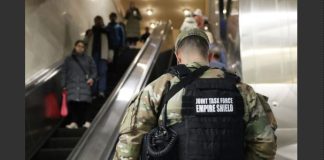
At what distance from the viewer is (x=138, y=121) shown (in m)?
2.50

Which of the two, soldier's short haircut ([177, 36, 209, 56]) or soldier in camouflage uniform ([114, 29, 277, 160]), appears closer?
soldier in camouflage uniform ([114, 29, 277, 160])

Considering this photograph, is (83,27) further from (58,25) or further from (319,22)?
(319,22)

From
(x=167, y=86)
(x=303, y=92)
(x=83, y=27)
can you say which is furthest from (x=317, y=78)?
(x=83, y=27)

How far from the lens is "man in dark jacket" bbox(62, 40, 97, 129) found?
7934 mm

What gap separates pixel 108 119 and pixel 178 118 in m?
2.77

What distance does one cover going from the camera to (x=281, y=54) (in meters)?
5.14

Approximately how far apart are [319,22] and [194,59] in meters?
1.29

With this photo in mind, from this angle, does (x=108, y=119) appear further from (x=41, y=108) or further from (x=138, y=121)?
(x=138, y=121)

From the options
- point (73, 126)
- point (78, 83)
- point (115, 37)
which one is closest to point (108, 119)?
point (73, 126)

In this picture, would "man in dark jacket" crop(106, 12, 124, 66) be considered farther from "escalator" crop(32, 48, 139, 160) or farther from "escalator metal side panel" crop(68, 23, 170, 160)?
"escalator metal side panel" crop(68, 23, 170, 160)

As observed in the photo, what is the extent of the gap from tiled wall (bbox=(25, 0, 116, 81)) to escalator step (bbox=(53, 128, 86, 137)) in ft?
2.93

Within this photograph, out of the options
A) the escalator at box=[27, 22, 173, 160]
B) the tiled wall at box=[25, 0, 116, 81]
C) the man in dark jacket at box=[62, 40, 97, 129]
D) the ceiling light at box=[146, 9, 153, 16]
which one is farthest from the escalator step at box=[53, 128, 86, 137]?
the ceiling light at box=[146, 9, 153, 16]

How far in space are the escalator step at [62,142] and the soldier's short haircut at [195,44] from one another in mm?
4633

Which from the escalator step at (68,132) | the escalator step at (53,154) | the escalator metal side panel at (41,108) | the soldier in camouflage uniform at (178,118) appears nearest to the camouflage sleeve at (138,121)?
the soldier in camouflage uniform at (178,118)
